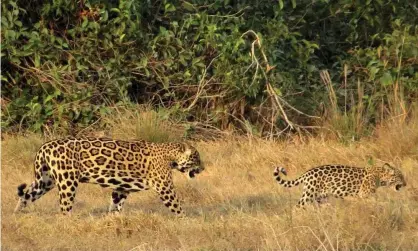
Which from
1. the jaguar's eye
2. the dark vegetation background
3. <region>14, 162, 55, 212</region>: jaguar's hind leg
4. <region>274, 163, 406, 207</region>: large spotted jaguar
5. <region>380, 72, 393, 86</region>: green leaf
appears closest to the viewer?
<region>14, 162, 55, 212</region>: jaguar's hind leg

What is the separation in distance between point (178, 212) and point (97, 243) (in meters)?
1.29

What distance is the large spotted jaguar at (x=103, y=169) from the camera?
8578 mm

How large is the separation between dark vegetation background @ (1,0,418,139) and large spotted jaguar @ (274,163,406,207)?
2.99 metres

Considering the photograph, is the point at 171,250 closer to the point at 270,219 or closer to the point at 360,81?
the point at 270,219

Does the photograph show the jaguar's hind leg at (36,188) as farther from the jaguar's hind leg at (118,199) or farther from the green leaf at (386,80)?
the green leaf at (386,80)

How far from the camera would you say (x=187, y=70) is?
13.2 m

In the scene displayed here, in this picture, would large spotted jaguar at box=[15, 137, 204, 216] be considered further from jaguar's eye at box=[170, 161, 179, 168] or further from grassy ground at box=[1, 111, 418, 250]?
grassy ground at box=[1, 111, 418, 250]

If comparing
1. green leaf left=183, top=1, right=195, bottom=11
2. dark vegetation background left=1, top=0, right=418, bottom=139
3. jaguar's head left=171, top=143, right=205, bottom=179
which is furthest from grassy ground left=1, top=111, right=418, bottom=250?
green leaf left=183, top=1, right=195, bottom=11

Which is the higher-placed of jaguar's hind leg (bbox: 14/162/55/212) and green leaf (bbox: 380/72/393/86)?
jaguar's hind leg (bbox: 14/162/55/212)

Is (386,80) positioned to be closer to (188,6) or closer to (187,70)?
(187,70)

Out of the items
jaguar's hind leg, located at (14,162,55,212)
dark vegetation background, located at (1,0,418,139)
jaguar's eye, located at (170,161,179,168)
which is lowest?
dark vegetation background, located at (1,0,418,139)

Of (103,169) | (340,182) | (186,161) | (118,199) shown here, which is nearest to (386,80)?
(340,182)

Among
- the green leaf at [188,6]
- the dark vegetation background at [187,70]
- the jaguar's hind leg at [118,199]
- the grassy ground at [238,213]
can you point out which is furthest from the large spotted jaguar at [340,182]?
the green leaf at [188,6]

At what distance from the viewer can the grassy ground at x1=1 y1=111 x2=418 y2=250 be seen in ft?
23.7
